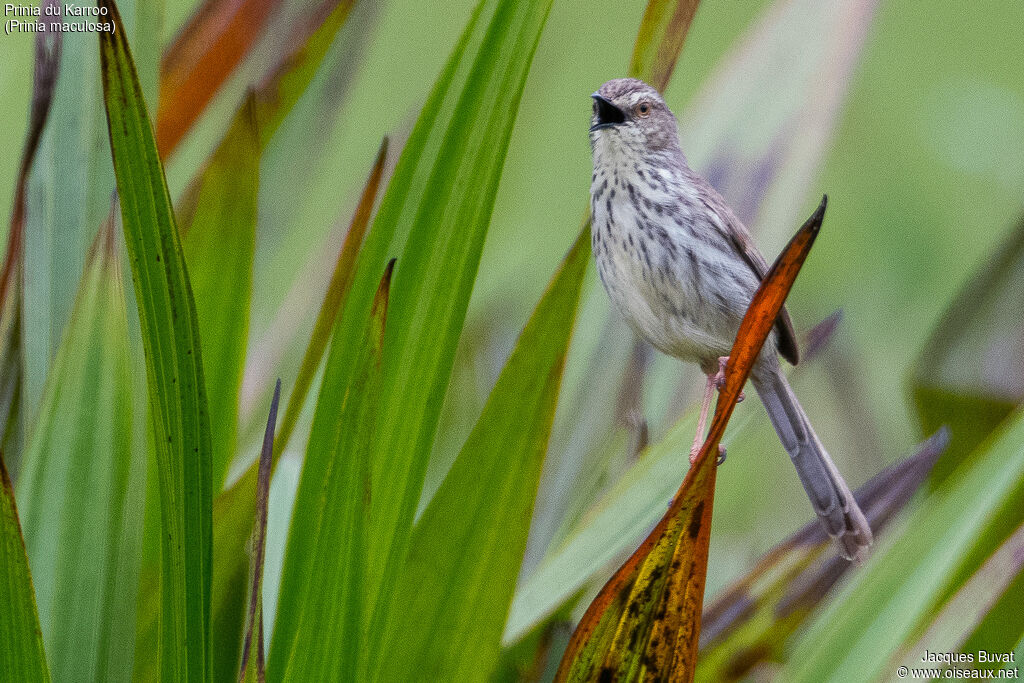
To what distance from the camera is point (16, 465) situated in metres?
0.79

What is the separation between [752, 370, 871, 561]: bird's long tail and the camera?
2.63ft

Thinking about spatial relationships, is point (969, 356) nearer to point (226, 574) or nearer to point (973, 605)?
point (973, 605)

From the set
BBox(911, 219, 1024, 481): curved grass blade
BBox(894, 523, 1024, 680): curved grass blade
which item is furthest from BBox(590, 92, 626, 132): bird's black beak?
BBox(894, 523, 1024, 680): curved grass blade

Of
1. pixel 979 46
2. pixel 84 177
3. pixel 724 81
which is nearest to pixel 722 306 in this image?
pixel 724 81

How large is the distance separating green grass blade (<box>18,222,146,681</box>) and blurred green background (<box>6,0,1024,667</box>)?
376mm

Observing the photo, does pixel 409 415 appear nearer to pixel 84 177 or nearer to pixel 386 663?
pixel 386 663

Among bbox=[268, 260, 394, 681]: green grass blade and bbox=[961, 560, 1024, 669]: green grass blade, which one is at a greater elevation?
bbox=[268, 260, 394, 681]: green grass blade

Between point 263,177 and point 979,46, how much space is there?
1.37 metres

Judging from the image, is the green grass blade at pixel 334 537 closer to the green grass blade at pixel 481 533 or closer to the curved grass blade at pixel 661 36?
the green grass blade at pixel 481 533

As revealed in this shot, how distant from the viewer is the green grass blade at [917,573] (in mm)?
639

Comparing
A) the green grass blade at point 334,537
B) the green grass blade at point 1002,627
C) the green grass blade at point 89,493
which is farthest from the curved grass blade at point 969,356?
the green grass blade at point 89,493

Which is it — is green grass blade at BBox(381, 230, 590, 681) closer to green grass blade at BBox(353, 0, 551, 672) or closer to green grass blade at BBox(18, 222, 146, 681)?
green grass blade at BBox(353, 0, 551, 672)

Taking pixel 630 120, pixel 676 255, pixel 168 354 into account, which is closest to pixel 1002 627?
pixel 676 255

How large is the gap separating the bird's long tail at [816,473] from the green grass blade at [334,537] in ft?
1.44
